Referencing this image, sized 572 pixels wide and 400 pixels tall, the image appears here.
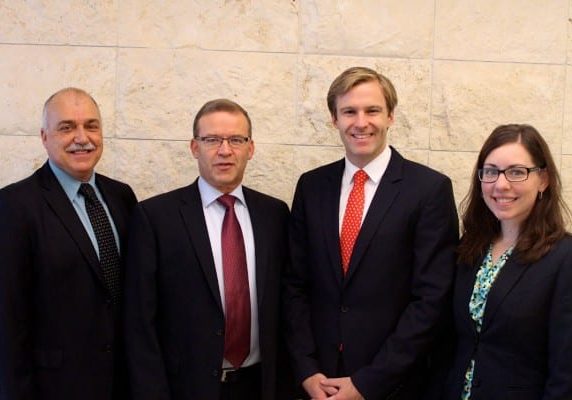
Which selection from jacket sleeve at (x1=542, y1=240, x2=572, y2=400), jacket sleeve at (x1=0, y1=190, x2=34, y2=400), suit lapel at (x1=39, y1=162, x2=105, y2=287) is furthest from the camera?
suit lapel at (x1=39, y1=162, x2=105, y2=287)

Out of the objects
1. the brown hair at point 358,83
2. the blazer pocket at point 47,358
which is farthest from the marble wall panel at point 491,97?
the blazer pocket at point 47,358

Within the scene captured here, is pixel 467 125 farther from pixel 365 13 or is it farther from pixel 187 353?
pixel 187 353

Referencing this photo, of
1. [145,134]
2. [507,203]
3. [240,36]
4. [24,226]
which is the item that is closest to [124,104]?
[145,134]

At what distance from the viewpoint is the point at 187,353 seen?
2.54 m

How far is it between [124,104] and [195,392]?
4.70ft

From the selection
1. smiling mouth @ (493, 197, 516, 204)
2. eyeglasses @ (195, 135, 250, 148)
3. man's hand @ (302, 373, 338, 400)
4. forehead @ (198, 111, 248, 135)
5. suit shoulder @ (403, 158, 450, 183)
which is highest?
forehead @ (198, 111, 248, 135)

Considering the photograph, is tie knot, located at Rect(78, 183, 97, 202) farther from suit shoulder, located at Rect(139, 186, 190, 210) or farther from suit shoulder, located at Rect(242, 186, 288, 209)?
suit shoulder, located at Rect(242, 186, 288, 209)

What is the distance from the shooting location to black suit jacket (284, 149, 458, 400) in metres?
2.48

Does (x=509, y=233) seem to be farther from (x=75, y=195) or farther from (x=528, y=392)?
(x=75, y=195)

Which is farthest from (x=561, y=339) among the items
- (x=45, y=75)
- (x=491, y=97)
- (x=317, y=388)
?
(x=45, y=75)

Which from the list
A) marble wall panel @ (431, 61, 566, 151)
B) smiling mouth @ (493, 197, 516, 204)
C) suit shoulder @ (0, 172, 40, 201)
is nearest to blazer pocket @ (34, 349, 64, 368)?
suit shoulder @ (0, 172, 40, 201)

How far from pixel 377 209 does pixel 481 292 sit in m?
0.48

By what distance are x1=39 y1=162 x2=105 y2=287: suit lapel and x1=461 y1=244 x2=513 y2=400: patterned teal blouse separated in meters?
1.33

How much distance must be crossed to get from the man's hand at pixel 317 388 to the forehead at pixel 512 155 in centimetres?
100
